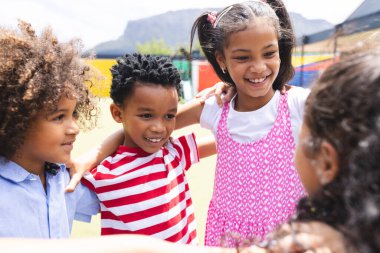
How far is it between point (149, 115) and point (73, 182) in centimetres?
47

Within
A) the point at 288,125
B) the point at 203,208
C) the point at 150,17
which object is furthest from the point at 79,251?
the point at 150,17

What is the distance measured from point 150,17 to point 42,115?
202164 mm

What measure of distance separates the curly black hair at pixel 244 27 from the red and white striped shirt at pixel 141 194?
672mm

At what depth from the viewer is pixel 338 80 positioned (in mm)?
877

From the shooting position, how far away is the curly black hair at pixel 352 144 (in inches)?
30.7

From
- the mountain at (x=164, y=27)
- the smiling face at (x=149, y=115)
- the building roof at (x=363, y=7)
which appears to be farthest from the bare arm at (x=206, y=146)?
the mountain at (x=164, y=27)

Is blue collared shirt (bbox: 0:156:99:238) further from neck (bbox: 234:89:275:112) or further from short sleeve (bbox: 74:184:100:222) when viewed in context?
neck (bbox: 234:89:275:112)

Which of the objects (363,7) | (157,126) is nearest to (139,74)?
(157,126)

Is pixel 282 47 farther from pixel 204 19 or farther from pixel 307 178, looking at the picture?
pixel 307 178

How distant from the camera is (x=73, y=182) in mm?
1802

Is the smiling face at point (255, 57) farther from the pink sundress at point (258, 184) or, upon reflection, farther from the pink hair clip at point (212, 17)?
the pink hair clip at point (212, 17)

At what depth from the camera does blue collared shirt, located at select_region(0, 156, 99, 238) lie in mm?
1516

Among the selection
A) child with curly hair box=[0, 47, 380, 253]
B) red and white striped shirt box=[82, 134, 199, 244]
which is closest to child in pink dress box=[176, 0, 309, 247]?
red and white striped shirt box=[82, 134, 199, 244]

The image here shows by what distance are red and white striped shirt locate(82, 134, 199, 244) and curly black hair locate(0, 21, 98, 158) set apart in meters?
0.41
